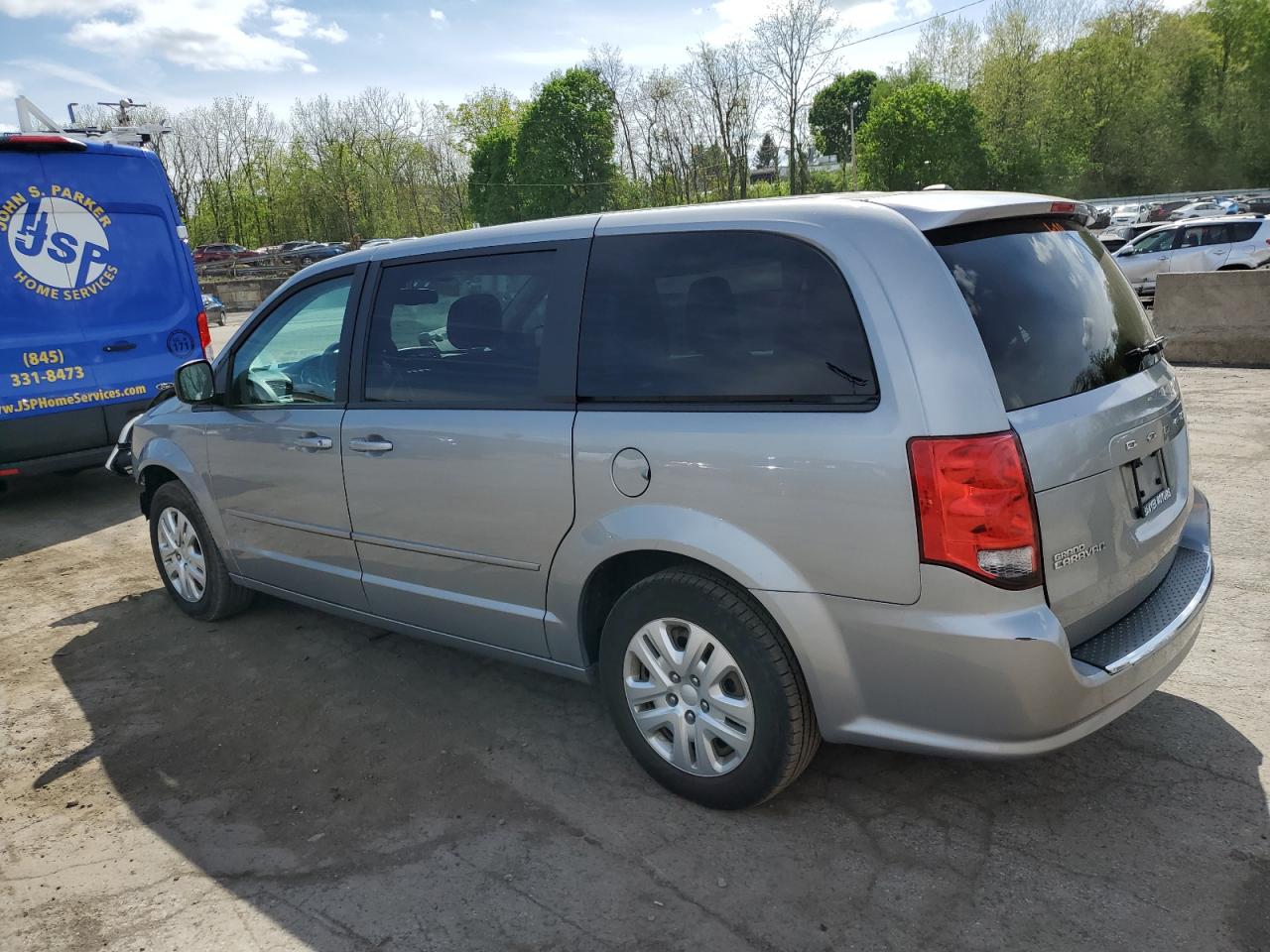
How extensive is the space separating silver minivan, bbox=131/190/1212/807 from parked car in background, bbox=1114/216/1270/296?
1632 centimetres

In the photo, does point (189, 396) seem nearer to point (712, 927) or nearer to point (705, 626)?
point (705, 626)

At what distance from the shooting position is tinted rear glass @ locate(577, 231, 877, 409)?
8.84ft

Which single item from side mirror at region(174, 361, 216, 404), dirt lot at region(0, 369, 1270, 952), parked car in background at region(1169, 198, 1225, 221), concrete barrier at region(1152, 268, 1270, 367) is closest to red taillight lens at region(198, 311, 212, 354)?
side mirror at region(174, 361, 216, 404)

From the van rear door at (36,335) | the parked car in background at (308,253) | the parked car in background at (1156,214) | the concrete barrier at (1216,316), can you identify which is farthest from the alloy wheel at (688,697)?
the parked car in background at (308,253)

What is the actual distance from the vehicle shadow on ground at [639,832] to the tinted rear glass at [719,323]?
1321 millimetres

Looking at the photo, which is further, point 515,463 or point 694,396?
point 515,463

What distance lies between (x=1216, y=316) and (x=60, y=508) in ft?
39.3

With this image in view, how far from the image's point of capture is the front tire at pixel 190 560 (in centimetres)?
503

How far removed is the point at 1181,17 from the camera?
70438mm

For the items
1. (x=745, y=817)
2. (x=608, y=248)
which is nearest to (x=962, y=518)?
(x=745, y=817)

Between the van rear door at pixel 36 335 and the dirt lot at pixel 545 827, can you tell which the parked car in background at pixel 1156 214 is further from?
the dirt lot at pixel 545 827

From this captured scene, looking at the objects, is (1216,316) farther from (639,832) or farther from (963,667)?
(639,832)

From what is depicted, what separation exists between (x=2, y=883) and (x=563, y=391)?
7.55 feet

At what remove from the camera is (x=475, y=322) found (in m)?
3.62
